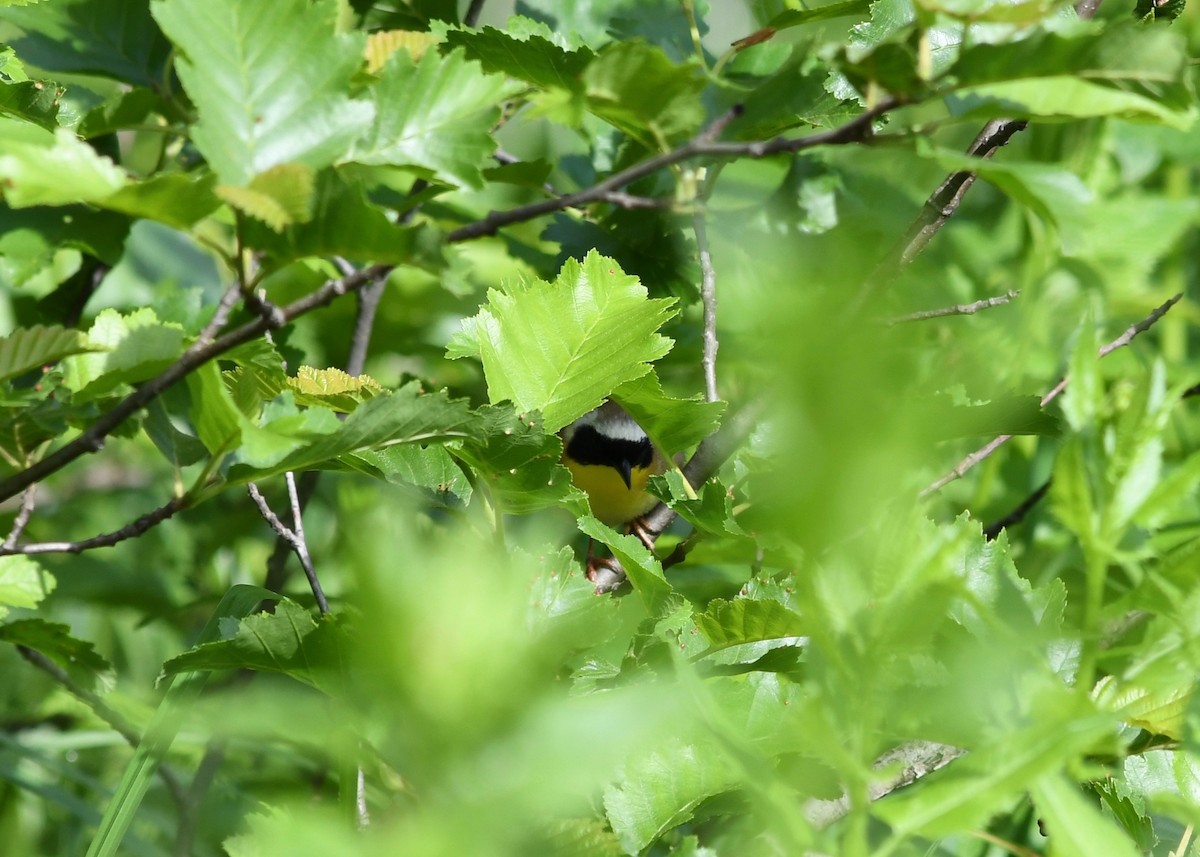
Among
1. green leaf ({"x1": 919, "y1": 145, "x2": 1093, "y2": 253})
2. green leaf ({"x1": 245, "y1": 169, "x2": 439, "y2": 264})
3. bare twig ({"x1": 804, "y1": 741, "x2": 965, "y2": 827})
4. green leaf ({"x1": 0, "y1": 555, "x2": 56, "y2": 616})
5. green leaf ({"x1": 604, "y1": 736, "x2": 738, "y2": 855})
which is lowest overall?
bare twig ({"x1": 804, "y1": 741, "x2": 965, "y2": 827})

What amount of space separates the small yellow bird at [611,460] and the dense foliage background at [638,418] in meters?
1.08

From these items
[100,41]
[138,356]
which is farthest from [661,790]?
[100,41]

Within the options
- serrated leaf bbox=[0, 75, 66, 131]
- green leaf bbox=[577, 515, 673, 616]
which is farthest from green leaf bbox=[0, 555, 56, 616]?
green leaf bbox=[577, 515, 673, 616]

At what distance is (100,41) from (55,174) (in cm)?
84

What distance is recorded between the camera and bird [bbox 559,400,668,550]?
10.1ft

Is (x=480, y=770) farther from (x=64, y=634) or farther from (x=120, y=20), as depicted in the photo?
(x=120, y=20)

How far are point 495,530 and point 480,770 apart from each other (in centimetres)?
67

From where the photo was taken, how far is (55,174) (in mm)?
649

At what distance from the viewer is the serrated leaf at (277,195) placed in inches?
26.0

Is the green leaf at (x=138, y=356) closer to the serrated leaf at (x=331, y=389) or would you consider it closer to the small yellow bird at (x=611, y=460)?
the serrated leaf at (x=331, y=389)

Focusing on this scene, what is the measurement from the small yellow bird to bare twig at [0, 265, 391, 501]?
2216 millimetres

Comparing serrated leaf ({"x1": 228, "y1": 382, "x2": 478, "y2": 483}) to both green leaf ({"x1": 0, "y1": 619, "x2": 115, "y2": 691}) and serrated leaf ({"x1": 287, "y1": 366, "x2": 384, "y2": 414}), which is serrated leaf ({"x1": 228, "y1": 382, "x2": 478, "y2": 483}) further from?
green leaf ({"x1": 0, "y1": 619, "x2": 115, "y2": 691})

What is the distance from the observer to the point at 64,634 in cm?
117

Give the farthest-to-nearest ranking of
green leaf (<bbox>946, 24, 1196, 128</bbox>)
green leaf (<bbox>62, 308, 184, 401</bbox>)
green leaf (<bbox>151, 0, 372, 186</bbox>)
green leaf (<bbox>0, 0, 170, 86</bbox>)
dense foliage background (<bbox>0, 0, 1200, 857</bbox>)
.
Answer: green leaf (<bbox>0, 0, 170, 86</bbox>) → green leaf (<bbox>62, 308, 184, 401</bbox>) → green leaf (<bbox>151, 0, 372, 186</bbox>) → green leaf (<bbox>946, 24, 1196, 128</bbox>) → dense foliage background (<bbox>0, 0, 1200, 857</bbox>)
